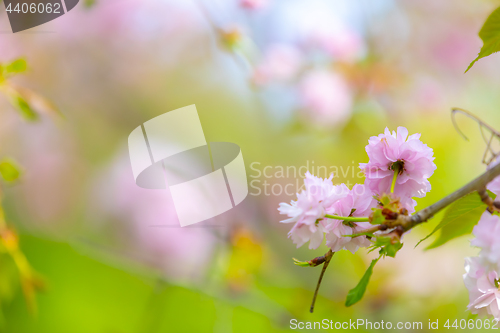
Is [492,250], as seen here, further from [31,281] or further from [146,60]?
[146,60]

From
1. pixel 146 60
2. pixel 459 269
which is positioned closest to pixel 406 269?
pixel 459 269

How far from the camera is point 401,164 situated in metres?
0.20

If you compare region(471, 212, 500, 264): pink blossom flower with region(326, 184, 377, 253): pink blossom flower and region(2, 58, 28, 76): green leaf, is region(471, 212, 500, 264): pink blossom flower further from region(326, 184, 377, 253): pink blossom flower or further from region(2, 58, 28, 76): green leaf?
region(2, 58, 28, 76): green leaf

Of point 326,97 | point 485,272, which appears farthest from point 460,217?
point 326,97

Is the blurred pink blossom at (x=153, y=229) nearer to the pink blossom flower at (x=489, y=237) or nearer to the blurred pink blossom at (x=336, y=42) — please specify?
the blurred pink blossom at (x=336, y=42)

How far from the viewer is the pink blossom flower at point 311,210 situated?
0.17 meters

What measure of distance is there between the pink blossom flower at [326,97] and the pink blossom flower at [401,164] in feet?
1.47

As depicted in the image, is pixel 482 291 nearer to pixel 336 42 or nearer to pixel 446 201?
pixel 446 201

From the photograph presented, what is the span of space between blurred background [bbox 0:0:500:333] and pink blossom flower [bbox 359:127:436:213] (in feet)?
1.42

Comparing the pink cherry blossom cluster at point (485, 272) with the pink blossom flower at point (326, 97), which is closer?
the pink cherry blossom cluster at point (485, 272)

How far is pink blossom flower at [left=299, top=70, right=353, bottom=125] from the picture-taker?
0.64m

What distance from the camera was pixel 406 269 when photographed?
25.5 inches

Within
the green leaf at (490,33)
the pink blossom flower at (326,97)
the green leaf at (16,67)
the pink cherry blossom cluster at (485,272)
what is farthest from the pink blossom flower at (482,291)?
the pink blossom flower at (326,97)

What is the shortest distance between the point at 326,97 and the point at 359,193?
467mm
